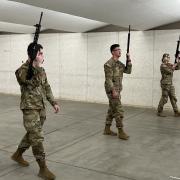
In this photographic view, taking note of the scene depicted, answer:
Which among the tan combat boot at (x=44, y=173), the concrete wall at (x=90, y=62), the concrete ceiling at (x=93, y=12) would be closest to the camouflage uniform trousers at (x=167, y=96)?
the concrete wall at (x=90, y=62)

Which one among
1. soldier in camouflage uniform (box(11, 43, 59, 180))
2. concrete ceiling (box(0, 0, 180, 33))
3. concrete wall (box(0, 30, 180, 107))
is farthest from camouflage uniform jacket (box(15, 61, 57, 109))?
concrete wall (box(0, 30, 180, 107))

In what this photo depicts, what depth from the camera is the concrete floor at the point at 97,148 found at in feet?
12.7

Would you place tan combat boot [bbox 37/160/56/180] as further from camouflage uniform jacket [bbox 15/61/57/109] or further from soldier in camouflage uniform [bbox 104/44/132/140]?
soldier in camouflage uniform [bbox 104/44/132/140]

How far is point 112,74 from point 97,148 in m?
1.33

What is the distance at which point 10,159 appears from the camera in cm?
436

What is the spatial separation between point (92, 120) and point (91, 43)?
3112 mm

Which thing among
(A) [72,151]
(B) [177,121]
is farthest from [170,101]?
(A) [72,151]

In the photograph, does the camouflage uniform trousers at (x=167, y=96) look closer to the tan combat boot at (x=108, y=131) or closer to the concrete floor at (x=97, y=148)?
the concrete floor at (x=97, y=148)

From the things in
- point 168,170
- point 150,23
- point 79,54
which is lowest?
point 168,170

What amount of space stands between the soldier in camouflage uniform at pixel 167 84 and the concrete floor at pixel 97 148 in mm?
262

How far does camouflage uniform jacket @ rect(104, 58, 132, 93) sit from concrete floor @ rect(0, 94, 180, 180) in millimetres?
927

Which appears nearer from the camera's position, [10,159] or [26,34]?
[10,159]

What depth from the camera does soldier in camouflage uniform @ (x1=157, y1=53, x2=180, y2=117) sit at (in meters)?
7.31

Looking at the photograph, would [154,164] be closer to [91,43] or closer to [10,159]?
[10,159]
